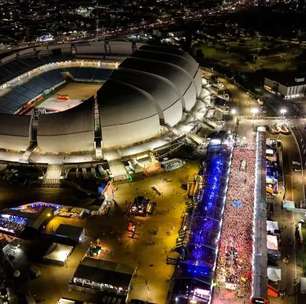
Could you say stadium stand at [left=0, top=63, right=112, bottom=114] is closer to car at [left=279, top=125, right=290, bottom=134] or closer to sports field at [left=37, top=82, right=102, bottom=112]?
sports field at [left=37, top=82, right=102, bottom=112]

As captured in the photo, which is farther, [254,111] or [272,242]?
[254,111]

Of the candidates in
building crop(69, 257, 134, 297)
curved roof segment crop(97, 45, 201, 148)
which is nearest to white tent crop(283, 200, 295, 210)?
building crop(69, 257, 134, 297)

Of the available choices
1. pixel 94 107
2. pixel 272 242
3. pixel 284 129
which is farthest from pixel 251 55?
pixel 272 242

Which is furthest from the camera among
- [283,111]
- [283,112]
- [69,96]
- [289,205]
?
[69,96]

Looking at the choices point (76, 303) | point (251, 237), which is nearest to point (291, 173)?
point (251, 237)

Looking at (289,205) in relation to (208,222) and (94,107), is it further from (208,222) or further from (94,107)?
(94,107)

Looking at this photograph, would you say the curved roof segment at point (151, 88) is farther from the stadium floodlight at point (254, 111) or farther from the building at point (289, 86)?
the building at point (289, 86)

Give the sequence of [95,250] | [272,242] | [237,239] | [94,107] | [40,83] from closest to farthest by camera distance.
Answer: [272,242]
[95,250]
[237,239]
[94,107]
[40,83]

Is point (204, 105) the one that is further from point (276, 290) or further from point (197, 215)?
point (276, 290)

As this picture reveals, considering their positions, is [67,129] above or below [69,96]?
below
